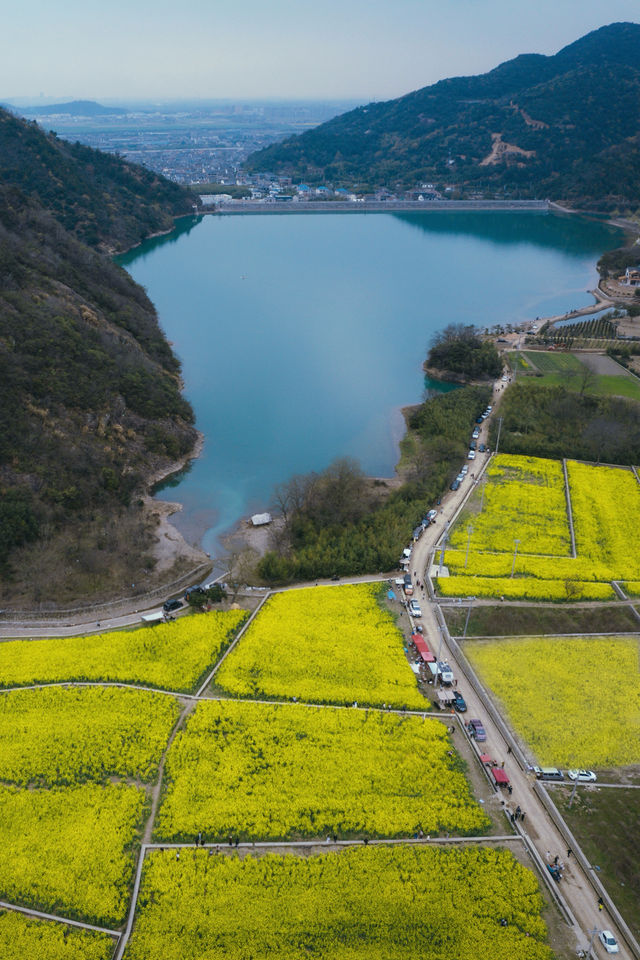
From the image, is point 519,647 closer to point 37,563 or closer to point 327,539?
point 327,539

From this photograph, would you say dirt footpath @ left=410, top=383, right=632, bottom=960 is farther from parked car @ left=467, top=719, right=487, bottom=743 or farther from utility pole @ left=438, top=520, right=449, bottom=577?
utility pole @ left=438, top=520, right=449, bottom=577

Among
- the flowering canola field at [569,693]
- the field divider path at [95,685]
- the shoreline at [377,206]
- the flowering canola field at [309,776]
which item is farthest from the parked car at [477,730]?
the shoreline at [377,206]

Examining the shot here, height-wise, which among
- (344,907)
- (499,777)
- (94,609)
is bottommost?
(94,609)

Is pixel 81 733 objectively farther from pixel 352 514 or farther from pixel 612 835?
pixel 352 514

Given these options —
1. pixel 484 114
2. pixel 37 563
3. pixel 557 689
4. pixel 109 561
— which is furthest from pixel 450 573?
pixel 484 114

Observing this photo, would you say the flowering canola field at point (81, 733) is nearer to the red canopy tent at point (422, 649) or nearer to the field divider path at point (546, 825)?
the red canopy tent at point (422, 649)

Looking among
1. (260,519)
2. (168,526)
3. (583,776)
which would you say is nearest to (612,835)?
(583,776)

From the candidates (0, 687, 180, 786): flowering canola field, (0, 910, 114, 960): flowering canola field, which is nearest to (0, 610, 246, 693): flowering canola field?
(0, 687, 180, 786): flowering canola field
